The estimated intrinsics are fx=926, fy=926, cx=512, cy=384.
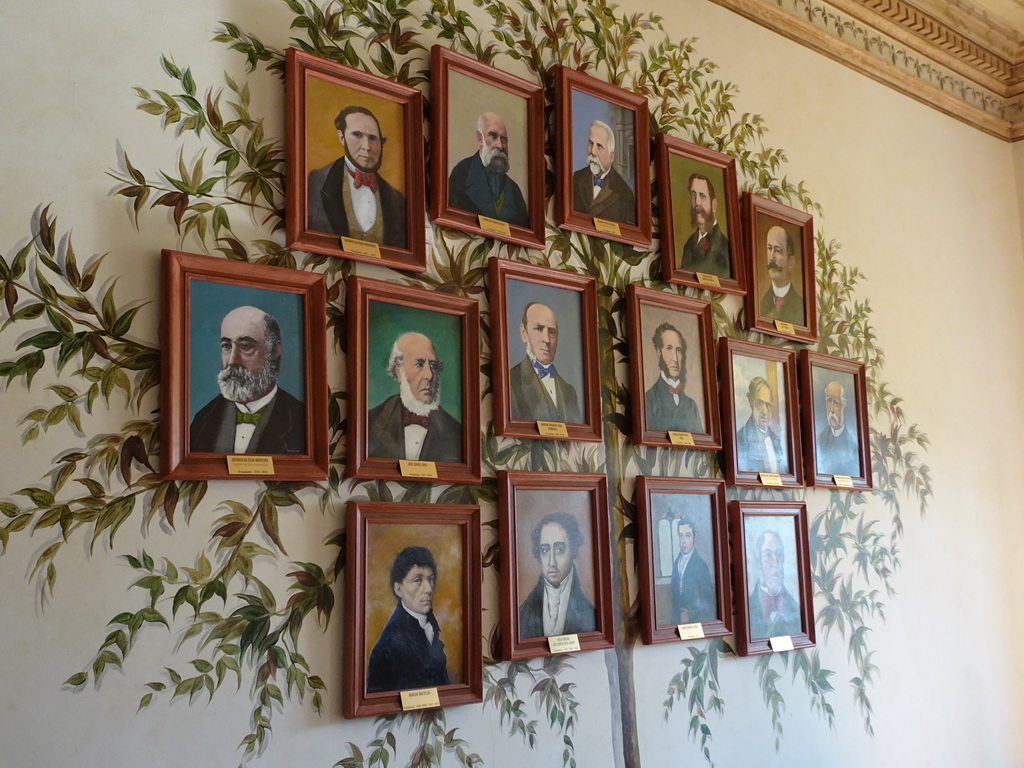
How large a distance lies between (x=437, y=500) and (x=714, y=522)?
3.85 feet

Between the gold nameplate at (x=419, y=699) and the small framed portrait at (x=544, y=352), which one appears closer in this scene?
the gold nameplate at (x=419, y=699)

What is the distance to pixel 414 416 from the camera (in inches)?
100

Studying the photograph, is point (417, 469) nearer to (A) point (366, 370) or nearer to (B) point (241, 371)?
(A) point (366, 370)

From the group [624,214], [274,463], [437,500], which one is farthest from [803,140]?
[274,463]

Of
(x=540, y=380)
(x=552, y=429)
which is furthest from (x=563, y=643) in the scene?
(x=540, y=380)

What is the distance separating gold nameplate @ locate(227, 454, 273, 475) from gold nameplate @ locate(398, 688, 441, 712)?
2.25 ft

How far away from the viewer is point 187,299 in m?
2.17

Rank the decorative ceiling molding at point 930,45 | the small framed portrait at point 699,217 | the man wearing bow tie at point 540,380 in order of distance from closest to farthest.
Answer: the man wearing bow tie at point 540,380, the small framed portrait at point 699,217, the decorative ceiling molding at point 930,45

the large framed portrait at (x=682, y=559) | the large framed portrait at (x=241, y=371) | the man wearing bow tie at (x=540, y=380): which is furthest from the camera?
the large framed portrait at (x=682, y=559)

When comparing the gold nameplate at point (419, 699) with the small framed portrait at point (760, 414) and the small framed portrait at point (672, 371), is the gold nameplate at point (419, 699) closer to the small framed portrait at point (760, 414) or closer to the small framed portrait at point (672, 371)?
the small framed portrait at point (672, 371)

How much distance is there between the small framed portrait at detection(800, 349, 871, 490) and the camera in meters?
3.75

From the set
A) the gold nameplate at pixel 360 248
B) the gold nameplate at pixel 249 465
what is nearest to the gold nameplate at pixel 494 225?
the gold nameplate at pixel 360 248

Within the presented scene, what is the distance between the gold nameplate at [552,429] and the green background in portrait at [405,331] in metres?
0.29

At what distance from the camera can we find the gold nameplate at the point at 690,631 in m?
3.06
